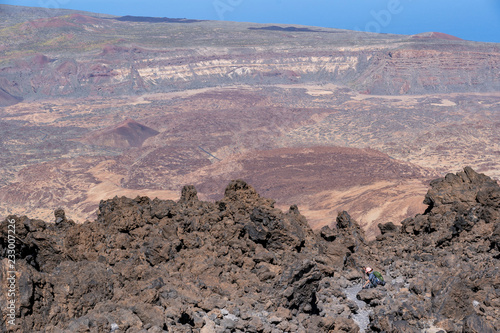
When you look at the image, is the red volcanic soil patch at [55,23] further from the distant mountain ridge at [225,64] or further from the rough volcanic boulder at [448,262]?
the rough volcanic boulder at [448,262]

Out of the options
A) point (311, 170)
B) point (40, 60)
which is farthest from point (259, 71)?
point (311, 170)

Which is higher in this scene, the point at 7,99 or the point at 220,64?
the point at 220,64

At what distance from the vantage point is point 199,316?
8875 mm

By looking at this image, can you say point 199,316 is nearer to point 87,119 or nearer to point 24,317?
point 24,317

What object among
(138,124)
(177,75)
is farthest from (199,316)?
(177,75)

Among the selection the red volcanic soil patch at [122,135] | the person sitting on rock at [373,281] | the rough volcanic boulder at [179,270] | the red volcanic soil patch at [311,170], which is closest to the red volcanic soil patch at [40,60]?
the red volcanic soil patch at [122,135]

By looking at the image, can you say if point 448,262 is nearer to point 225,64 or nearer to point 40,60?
point 225,64

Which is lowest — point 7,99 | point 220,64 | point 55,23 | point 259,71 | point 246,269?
Answer: point 246,269

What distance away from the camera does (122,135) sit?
55156mm

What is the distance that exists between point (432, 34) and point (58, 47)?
96.9 meters

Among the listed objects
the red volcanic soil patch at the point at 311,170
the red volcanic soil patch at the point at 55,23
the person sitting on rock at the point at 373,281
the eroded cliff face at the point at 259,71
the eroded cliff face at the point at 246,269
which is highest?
the red volcanic soil patch at the point at 55,23

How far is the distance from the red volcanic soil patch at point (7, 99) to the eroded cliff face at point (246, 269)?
7116 cm

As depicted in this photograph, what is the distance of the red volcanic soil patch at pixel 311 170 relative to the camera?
37656 mm

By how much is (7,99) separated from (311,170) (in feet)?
193
